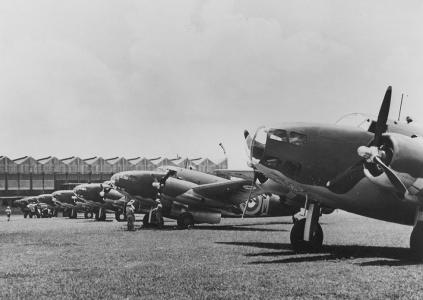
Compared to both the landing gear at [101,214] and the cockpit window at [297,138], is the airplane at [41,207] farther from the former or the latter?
the cockpit window at [297,138]

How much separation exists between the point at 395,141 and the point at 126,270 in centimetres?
625

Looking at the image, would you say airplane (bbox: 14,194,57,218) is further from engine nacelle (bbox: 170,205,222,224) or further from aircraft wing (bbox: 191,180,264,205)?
aircraft wing (bbox: 191,180,264,205)

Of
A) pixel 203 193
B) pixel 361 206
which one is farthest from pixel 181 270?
Result: pixel 203 193

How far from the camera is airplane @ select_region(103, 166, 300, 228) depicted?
25.0 metres

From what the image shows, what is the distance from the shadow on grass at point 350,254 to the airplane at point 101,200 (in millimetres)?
23216

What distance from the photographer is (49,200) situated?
56625 mm

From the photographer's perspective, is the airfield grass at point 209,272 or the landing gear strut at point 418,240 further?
the landing gear strut at point 418,240

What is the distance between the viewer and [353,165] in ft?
38.8

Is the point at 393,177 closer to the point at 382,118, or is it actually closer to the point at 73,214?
the point at 382,118

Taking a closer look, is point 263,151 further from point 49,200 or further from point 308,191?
point 49,200

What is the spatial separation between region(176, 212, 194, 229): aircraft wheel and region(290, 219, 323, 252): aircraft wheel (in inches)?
450

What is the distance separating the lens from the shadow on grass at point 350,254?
11070mm

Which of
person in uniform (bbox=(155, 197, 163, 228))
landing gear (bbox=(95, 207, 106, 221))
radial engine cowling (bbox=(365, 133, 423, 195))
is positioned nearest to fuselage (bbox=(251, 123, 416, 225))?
radial engine cowling (bbox=(365, 133, 423, 195))

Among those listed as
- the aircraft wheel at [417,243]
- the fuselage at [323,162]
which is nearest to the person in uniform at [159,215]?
the fuselage at [323,162]
